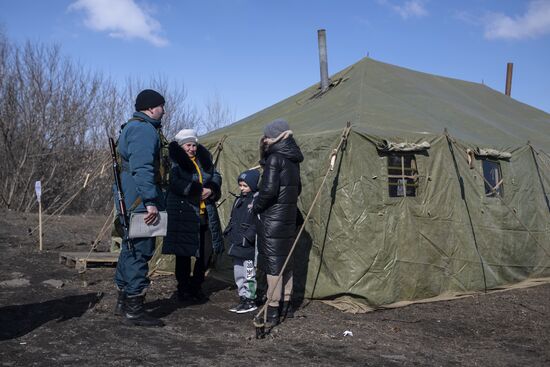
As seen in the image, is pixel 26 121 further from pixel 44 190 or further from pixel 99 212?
pixel 99 212

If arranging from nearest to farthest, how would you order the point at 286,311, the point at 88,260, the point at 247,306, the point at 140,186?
the point at 140,186 < the point at 286,311 < the point at 247,306 < the point at 88,260

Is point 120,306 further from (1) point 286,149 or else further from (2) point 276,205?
(1) point 286,149

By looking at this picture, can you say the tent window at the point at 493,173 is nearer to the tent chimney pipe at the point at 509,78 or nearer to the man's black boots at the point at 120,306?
the man's black boots at the point at 120,306

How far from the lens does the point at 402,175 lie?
6.78 meters

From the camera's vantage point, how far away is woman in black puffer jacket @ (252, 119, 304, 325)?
214 inches

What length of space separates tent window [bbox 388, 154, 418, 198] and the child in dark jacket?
64.3 inches

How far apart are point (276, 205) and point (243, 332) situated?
1164 mm

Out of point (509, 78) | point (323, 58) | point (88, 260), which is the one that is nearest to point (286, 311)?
point (88, 260)

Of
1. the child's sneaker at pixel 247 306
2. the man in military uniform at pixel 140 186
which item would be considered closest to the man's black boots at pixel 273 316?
the child's sneaker at pixel 247 306

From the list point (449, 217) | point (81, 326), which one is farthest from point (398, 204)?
point (81, 326)

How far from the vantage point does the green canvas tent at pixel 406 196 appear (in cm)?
654

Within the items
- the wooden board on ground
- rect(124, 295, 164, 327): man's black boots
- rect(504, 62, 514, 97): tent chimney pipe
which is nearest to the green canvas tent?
the wooden board on ground

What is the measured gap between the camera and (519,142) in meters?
8.49

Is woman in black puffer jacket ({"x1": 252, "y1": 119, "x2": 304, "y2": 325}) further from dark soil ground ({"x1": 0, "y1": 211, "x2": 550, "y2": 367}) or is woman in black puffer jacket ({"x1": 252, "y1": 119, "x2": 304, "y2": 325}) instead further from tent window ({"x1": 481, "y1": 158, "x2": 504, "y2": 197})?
tent window ({"x1": 481, "y1": 158, "x2": 504, "y2": 197})
